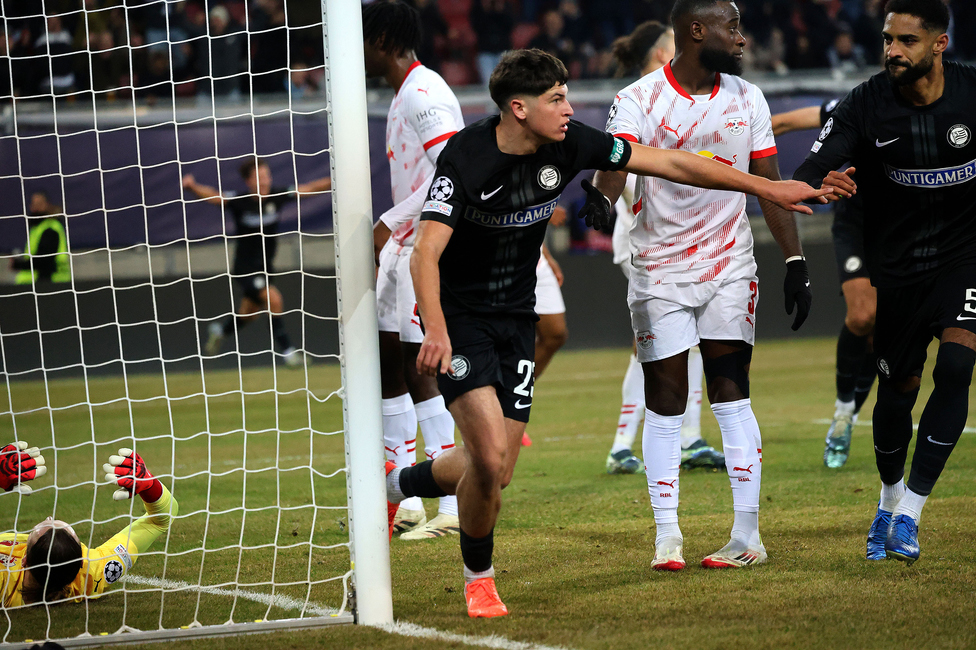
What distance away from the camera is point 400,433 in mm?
4930

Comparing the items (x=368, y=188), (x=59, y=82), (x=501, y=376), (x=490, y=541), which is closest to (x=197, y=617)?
(x=490, y=541)

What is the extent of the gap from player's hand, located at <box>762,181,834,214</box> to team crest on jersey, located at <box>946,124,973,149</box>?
570 mm

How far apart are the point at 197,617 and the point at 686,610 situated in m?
1.59

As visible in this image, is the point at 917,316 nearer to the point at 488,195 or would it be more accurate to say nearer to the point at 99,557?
the point at 488,195

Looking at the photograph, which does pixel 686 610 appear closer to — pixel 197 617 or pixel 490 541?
pixel 490 541

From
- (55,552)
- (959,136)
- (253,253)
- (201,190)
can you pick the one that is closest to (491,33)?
(253,253)

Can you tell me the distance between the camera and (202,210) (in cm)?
1305

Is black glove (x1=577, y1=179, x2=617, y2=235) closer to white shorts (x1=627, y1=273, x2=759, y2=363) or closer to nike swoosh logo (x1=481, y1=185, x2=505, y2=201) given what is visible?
nike swoosh logo (x1=481, y1=185, x2=505, y2=201)

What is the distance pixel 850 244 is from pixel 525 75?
12.0 ft

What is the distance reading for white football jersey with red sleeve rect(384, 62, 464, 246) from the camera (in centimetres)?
458

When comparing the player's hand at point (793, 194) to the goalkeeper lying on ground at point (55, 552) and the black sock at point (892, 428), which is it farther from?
Answer: the goalkeeper lying on ground at point (55, 552)

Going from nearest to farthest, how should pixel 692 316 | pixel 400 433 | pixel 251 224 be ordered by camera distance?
1. pixel 692 316
2. pixel 400 433
3. pixel 251 224

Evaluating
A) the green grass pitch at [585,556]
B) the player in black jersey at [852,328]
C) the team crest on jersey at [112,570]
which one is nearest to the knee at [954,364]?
the green grass pitch at [585,556]

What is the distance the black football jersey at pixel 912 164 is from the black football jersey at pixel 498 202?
90 centimetres
